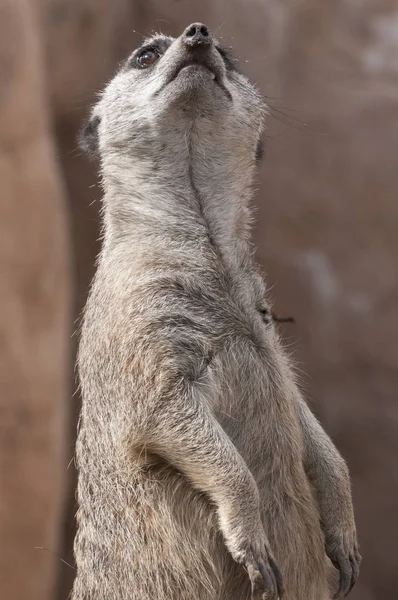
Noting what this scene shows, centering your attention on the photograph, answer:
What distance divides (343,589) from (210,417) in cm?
74

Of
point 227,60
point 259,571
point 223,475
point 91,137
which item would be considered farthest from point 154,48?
point 259,571

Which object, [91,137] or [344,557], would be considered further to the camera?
[91,137]

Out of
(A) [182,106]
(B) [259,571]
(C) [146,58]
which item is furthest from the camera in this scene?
(C) [146,58]

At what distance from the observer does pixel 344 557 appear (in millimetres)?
2600

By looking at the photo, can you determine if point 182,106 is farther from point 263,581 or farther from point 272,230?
point 272,230

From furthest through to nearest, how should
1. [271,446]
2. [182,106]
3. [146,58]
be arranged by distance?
[146,58], [182,106], [271,446]

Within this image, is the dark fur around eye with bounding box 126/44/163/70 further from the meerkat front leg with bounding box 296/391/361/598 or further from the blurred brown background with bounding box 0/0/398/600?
the blurred brown background with bounding box 0/0/398/600

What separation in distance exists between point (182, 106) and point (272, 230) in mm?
2277

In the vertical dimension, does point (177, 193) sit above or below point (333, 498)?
above

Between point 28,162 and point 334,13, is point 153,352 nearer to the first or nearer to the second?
point 28,162

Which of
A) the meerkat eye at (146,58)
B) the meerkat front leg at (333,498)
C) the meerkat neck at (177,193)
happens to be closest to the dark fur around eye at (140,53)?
the meerkat eye at (146,58)

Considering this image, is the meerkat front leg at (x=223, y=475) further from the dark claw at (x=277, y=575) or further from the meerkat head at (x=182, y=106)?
the meerkat head at (x=182, y=106)

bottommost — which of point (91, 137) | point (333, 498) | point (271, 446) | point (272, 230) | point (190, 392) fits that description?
point (333, 498)

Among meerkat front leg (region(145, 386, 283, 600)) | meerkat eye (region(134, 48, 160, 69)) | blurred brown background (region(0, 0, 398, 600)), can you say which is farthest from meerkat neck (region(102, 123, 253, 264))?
blurred brown background (region(0, 0, 398, 600))
